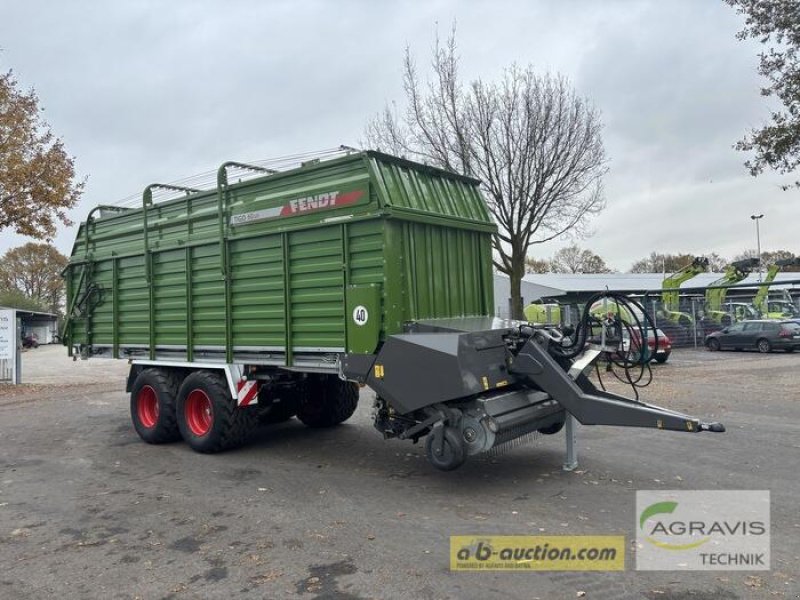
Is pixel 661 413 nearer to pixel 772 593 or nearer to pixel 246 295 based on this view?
pixel 772 593

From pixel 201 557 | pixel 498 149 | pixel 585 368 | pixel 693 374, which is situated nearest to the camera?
pixel 201 557

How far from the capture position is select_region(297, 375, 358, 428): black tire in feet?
29.4

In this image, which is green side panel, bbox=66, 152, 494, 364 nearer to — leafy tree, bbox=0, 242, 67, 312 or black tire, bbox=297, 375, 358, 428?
black tire, bbox=297, 375, 358, 428

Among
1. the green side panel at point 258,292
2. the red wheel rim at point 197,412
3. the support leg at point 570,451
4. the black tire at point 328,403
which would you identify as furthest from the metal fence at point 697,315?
the green side panel at point 258,292

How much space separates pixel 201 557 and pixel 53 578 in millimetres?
937

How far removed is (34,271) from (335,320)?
7692 centimetres

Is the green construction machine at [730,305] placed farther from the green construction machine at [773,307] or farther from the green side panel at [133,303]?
the green side panel at [133,303]

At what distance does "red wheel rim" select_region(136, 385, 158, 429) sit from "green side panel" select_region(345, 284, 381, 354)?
147 inches

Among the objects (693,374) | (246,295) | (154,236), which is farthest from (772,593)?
(693,374)

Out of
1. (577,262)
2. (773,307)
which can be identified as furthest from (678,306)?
(577,262)

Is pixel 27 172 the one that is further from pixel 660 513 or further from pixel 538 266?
pixel 538 266

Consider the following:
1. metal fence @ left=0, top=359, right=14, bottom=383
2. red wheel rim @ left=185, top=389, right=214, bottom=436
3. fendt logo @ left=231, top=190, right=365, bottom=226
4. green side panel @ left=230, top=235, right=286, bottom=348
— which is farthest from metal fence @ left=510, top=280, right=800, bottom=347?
fendt logo @ left=231, top=190, right=365, bottom=226

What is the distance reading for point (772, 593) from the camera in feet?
12.1

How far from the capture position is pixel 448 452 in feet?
18.4
